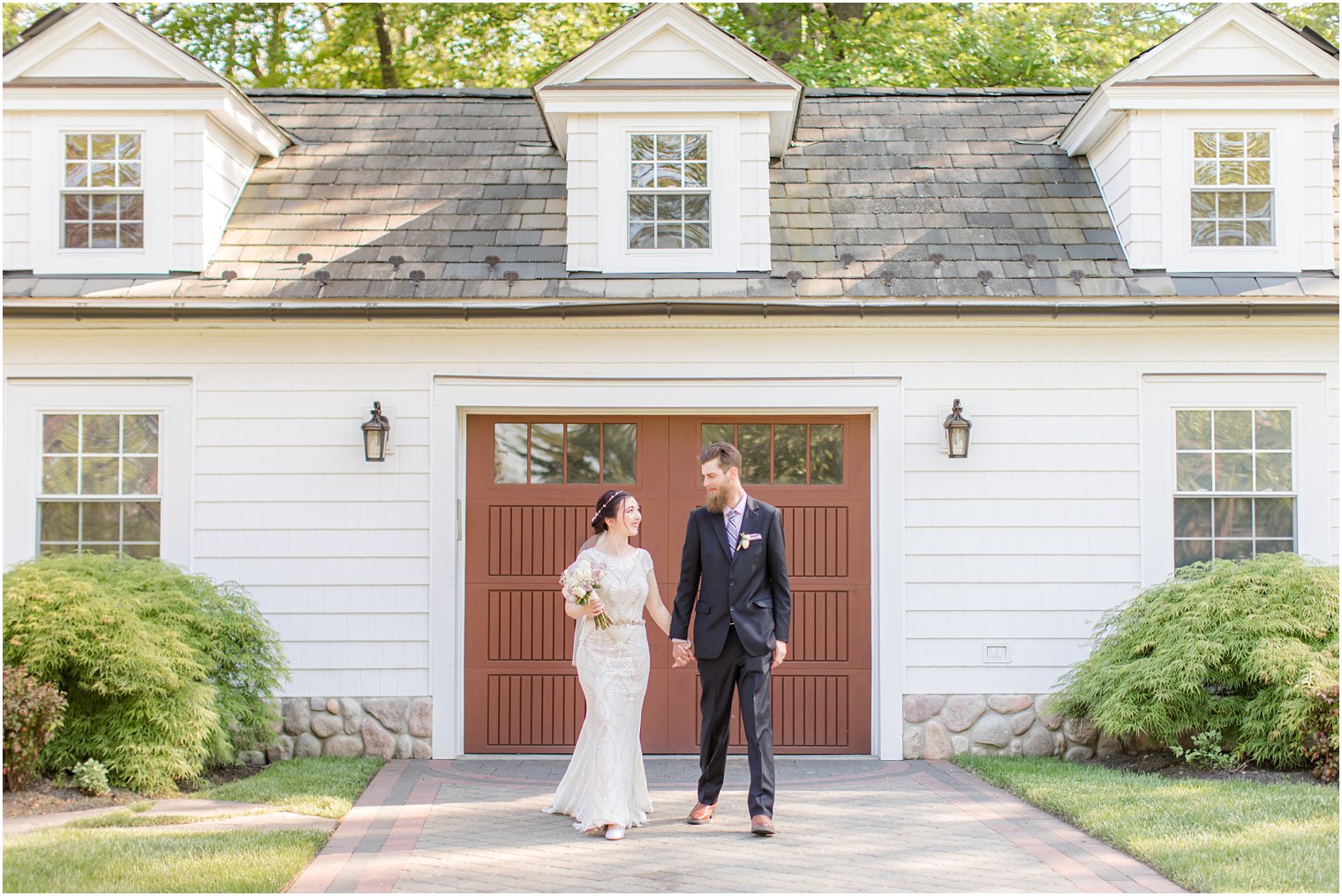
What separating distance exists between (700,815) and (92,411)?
5477 millimetres

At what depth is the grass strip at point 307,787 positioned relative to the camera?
6.80 m

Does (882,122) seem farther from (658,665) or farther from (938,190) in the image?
(658,665)

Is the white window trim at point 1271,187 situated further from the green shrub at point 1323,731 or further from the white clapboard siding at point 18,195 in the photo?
the white clapboard siding at point 18,195

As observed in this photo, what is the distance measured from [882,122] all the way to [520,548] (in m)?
4.97

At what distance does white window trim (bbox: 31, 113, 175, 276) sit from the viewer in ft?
29.1

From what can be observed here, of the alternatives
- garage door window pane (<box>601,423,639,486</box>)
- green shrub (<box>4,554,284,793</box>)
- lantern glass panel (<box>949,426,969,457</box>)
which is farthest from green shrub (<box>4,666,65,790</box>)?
lantern glass panel (<box>949,426,969,457</box>)

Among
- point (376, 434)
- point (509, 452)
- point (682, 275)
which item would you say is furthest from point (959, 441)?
point (376, 434)

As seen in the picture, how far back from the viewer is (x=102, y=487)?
8750 mm

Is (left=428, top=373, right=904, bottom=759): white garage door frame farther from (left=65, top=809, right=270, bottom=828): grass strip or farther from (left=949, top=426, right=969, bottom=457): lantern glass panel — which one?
(left=65, top=809, right=270, bottom=828): grass strip

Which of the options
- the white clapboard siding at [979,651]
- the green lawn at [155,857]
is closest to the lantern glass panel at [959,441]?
the white clapboard siding at [979,651]

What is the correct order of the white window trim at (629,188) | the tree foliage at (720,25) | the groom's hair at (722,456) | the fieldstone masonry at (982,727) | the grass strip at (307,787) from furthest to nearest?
1. the tree foliage at (720,25)
2. the white window trim at (629,188)
3. the fieldstone masonry at (982,727)
4. the grass strip at (307,787)
5. the groom's hair at (722,456)

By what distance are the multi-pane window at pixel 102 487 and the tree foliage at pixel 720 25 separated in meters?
10.2

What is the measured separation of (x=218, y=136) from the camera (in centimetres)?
926

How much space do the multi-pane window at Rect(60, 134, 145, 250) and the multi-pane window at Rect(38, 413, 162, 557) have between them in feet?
4.47
